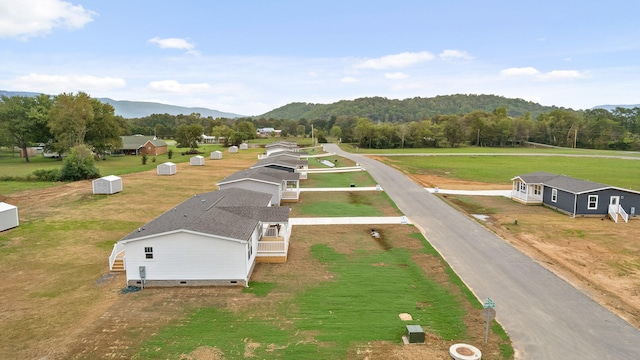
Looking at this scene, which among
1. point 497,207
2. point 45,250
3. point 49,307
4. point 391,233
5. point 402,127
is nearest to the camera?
point 49,307

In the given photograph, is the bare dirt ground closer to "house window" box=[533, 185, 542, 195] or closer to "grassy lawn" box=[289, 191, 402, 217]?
"house window" box=[533, 185, 542, 195]

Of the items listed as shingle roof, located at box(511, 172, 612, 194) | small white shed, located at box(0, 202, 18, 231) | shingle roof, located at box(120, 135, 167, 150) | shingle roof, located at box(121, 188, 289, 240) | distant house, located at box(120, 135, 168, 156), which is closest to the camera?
shingle roof, located at box(121, 188, 289, 240)

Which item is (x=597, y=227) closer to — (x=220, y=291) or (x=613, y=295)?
(x=613, y=295)

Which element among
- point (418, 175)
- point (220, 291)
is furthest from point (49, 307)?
point (418, 175)

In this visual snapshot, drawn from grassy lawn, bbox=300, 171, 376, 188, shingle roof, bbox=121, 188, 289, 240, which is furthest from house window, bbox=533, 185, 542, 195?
shingle roof, bbox=121, 188, 289, 240

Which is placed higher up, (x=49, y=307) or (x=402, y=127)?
(x=402, y=127)

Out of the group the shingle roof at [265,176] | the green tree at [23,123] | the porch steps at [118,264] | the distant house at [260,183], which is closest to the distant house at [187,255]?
the porch steps at [118,264]

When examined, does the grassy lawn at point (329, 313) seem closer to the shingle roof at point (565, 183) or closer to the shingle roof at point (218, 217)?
the shingle roof at point (218, 217)
